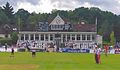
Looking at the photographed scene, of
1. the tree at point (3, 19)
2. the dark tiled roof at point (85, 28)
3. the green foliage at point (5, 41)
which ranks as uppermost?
the tree at point (3, 19)

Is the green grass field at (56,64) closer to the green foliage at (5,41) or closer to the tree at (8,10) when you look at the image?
the green foliage at (5,41)

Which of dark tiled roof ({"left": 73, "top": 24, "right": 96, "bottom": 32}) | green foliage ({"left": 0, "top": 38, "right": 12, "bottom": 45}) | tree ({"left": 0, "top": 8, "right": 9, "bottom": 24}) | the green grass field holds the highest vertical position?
tree ({"left": 0, "top": 8, "right": 9, "bottom": 24})

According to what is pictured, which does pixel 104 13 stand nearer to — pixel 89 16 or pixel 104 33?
pixel 89 16

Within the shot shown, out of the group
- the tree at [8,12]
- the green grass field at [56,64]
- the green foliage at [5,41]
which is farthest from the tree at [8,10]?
the green grass field at [56,64]

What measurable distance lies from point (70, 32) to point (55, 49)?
34.4 meters

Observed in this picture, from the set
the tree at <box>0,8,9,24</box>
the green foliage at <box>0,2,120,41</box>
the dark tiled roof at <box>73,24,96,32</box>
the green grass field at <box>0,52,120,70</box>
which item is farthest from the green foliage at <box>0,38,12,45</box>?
the green grass field at <box>0,52,120,70</box>

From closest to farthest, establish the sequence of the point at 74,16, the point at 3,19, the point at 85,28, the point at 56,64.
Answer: the point at 56,64, the point at 85,28, the point at 3,19, the point at 74,16

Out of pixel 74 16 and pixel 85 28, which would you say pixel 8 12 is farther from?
pixel 85 28

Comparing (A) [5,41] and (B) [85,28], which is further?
(B) [85,28]

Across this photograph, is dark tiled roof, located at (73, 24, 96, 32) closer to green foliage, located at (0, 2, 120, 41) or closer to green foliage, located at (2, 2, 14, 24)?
green foliage, located at (0, 2, 120, 41)

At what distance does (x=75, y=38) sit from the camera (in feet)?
401

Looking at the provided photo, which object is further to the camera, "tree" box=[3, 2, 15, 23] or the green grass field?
"tree" box=[3, 2, 15, 23]

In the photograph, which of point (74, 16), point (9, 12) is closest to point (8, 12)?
point (9, 12)

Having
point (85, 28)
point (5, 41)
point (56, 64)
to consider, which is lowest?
point (56, 64)
